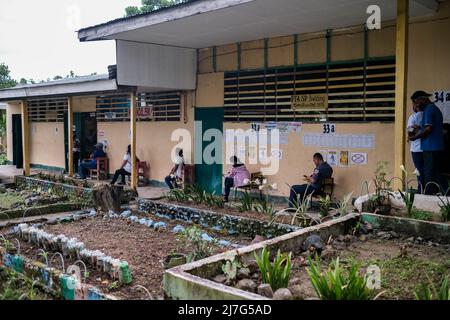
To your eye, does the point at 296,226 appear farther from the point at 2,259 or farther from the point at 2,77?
the point at 2,77

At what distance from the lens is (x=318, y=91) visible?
31.5 ft

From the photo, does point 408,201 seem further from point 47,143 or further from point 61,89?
point 47,143

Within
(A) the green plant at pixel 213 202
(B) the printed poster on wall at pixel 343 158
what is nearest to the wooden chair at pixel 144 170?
(A) the green plant at pixel 213 202

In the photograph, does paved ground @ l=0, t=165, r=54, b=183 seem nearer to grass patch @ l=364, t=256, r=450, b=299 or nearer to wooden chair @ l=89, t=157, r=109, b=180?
wooden chair @ l=89, t=157, r=109, b=180

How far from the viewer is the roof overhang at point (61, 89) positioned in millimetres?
11125

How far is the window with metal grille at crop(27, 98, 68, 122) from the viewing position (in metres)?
17.5

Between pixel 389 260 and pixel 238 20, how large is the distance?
18.2ft

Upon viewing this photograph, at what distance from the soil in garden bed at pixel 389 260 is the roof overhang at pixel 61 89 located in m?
7.15

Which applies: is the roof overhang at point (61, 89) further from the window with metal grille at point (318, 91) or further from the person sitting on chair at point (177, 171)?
the window with metal grille at point (318, 91)

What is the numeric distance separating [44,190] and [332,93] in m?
7.73

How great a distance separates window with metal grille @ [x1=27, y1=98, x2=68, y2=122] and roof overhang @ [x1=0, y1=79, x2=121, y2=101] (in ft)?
7.32

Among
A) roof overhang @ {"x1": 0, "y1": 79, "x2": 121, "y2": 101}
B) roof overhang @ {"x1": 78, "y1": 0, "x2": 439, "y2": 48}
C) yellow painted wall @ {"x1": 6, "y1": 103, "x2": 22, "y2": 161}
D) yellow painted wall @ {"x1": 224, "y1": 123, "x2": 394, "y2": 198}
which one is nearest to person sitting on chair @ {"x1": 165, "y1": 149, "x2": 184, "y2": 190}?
yellow painted wall @ {"x1": 224, "y1": 123, "x2": 394, "y2": 198}

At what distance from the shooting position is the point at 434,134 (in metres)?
6.95

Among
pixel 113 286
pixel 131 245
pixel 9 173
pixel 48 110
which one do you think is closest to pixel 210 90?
pixel 131 245
